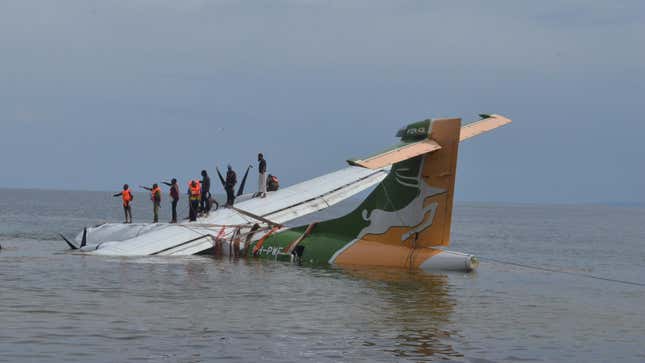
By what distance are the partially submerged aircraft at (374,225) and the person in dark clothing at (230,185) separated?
8.71 ft

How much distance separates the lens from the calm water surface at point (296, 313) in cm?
A: 1343

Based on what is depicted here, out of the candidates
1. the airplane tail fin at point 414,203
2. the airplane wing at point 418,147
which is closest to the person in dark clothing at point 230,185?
the airplane tail fin at point 414,203

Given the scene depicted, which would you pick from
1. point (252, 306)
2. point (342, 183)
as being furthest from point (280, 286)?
point (342, 183)

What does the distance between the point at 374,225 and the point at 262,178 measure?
28.8ft

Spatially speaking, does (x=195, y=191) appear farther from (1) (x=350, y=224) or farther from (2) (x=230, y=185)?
(1) (x=350, y=224)

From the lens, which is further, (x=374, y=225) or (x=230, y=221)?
(x=230, y=221)

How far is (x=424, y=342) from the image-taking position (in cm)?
1441

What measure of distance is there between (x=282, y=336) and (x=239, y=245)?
13.8 meters

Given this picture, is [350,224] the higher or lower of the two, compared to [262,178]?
lower

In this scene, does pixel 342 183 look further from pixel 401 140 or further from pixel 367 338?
pixel 367 338

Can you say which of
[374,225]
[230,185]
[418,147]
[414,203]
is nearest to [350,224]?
[374,225]

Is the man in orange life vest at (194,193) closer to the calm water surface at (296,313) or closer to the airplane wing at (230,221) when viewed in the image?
the airplane wing at (230,221)

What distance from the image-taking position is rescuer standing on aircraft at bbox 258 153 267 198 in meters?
32.2

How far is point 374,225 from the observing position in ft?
80.7
